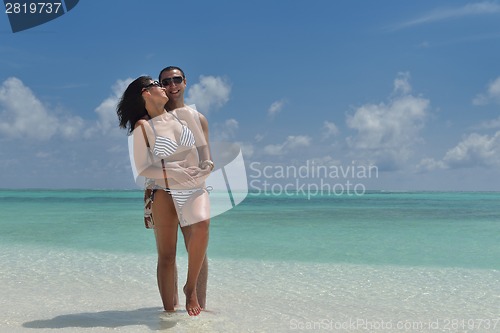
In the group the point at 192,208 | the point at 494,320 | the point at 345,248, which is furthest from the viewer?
the point at 345,248

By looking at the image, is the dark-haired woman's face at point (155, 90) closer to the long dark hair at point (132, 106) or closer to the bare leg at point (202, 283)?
the long dark hair at point (132, 106)

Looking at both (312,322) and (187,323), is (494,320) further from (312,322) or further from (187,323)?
(187,323)

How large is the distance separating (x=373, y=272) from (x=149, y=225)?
3.51 m

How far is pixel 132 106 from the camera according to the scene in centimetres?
379

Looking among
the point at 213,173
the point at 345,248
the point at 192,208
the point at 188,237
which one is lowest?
the point at 345,248

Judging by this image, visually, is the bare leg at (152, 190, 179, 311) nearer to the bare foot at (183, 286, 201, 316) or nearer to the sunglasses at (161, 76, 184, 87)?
the bare foot at (183, 286, 201, 316)

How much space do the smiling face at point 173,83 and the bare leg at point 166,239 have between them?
0.73 metres

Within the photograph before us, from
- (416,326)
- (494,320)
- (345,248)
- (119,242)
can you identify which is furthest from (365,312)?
(119,242)

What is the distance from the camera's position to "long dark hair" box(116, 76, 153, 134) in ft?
12.3

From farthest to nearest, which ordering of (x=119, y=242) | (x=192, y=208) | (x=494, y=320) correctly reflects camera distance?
(x=119, y=242), (x=494, y=320), (x=192, y=208)

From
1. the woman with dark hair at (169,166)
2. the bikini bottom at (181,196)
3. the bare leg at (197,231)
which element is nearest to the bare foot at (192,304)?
the woman with dark hair at (169,166)

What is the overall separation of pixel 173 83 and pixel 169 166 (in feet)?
2.09

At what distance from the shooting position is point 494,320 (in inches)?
166

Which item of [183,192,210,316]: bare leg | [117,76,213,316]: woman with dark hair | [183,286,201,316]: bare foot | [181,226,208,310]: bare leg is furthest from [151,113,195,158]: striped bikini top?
[183,286,201,316]: bare foot
